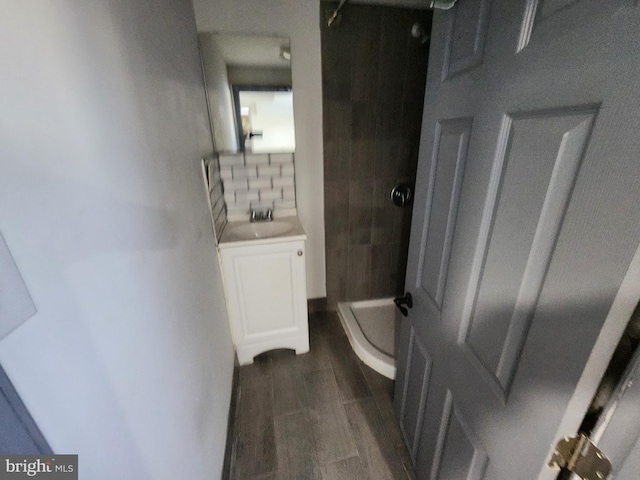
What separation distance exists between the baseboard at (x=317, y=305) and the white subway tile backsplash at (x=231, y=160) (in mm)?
1197

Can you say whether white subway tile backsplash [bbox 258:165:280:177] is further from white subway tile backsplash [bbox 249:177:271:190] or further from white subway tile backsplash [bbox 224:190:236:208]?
white subway tile backsplash [bbox 224:190:236:208]

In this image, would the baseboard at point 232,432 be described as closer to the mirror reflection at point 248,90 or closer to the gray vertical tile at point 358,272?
the gray vertical tile at point 358,272

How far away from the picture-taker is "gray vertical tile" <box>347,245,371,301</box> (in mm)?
2150

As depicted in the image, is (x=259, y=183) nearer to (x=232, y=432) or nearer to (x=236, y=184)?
(x=236, y=184)

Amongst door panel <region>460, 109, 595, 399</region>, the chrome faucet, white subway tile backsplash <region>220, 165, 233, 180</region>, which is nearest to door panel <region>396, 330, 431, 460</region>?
door panel <region>460, 109, 595, 399</region>

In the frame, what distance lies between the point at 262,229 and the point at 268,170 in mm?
392

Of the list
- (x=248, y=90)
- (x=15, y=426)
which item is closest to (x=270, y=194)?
(x=248, y=90)

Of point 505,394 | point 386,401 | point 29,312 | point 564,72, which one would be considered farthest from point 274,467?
point 564,72

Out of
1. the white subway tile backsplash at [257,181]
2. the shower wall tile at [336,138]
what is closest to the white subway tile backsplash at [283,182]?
the white subway tile backsplash at [257,181]

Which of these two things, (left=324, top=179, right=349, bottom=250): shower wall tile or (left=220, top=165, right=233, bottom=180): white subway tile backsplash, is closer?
(left=220, top=165, right=233, bottom=180): white subway tile backsplash

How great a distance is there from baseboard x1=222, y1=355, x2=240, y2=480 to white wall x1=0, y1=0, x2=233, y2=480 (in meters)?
0.29

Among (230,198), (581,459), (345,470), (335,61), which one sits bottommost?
(345,470)

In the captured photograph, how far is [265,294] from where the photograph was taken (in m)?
1.67

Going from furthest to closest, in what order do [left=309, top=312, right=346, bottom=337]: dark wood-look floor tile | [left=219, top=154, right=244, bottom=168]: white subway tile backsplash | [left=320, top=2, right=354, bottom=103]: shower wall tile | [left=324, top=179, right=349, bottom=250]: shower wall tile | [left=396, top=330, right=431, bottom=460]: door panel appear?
1. [left=309, top=312, right=346, bottom=337]: dark wood-look floor tile
2. [left=324, top=179, right=349, bottom=250]: shower wall tile
3. [left=219, top=154, right=244, bottom=168]: white subway tile backsplash
4. [left=320, top=2, right=354, bottom=103]: shower wall tile
5. [left=396, top=330, right=431, bottom=460]: door panel
